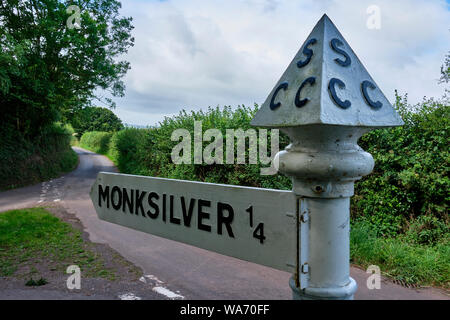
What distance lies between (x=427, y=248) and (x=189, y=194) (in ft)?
16.7

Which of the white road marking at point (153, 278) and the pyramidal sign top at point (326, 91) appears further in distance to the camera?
the white road marking at point (153, 278)

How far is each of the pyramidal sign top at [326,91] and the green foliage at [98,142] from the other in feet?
138

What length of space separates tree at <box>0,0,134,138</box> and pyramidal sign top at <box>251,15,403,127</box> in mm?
15557

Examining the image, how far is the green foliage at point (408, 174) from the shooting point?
5742 mm

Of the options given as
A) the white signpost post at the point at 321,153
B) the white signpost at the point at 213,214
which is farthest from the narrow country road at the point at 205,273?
the white signpost post at the point at 321,153

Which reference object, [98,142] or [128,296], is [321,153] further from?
[98,142]

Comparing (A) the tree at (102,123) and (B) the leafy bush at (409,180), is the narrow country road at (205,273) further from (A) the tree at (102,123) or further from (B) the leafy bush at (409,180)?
(A) the tree at (102,123)

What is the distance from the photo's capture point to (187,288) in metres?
4.65

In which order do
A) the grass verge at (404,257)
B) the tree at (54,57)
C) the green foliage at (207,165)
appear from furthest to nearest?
the tree at (54,57), the green foliage at (207,165), the grass verge at (404,257)

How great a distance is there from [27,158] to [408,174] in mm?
19209

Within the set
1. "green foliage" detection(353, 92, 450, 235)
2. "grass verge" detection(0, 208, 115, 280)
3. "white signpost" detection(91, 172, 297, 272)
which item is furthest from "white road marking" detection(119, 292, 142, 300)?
"green foliage" detection(353, 92, 450, 235)

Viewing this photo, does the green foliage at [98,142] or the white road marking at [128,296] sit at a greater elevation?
the green foliage at [98,142]
